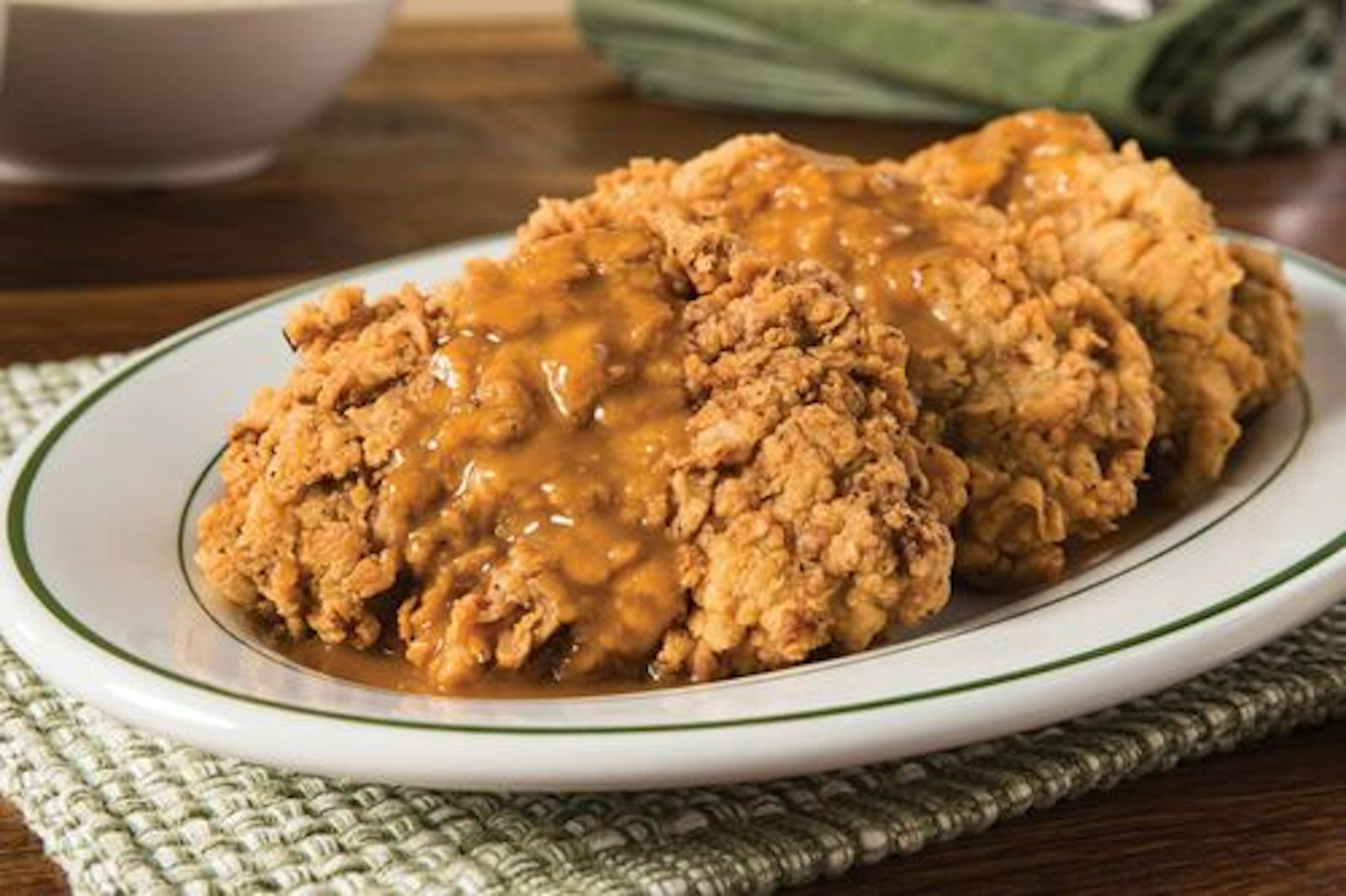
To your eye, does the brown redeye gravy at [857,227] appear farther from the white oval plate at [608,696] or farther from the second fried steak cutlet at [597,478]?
the white oval plate at [608,696]

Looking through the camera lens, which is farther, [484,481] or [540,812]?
[484,481]

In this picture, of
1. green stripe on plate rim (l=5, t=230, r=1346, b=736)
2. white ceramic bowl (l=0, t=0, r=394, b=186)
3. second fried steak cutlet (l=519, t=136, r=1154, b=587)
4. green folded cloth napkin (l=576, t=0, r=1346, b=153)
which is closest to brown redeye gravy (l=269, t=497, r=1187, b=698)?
green stripe on plate rim (l=5, t=230, r=1346, b=736)

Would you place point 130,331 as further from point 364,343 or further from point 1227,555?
point 1227,555

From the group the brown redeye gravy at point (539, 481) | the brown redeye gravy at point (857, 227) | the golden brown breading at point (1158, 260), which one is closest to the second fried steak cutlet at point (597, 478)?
the brown redeye gravy at point (539, 481)

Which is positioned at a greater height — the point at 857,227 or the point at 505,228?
the point at 857,227

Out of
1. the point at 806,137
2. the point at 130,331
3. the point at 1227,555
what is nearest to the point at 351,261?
the point at 130,331

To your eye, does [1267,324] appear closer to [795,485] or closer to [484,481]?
[795,485]

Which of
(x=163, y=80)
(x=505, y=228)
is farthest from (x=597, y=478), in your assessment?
(x=163, y=80)
